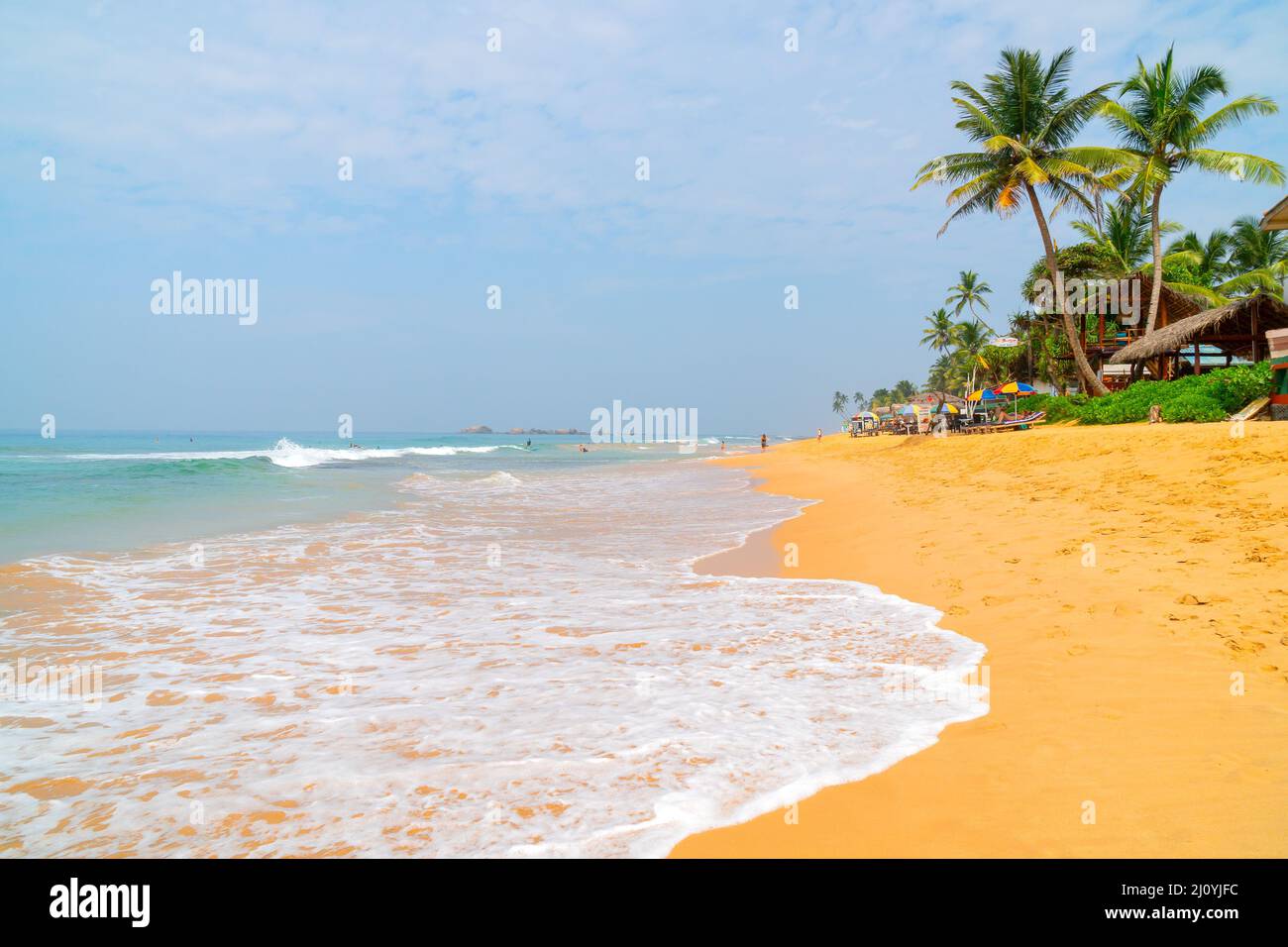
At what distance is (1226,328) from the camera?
75.4 feet

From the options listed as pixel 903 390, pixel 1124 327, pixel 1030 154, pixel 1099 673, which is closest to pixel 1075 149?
pixel 1030 154

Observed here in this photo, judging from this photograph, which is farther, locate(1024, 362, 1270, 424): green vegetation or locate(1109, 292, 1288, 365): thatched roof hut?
locate(1109, 292, 1288, 365): thatched roof hut

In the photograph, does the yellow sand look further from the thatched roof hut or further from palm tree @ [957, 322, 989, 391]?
palm tree @ [957, 322, 989, 391]

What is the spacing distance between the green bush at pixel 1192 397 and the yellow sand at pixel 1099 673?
261 inches

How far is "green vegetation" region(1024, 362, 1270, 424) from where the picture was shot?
51.7ft

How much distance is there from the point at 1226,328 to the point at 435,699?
29.4m

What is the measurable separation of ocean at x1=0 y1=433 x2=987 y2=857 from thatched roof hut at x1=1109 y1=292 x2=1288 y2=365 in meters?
22.5

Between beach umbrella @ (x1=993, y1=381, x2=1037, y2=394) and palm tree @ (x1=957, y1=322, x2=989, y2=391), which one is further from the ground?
palm tree @ (x1=957, y1=322, x2=989, y2=391)

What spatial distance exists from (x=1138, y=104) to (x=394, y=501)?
103 feet

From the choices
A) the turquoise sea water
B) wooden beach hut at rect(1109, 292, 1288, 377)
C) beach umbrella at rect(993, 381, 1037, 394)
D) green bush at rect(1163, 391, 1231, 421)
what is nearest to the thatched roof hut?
wooden beach hut at rect(1109, 292, 1288, 377)

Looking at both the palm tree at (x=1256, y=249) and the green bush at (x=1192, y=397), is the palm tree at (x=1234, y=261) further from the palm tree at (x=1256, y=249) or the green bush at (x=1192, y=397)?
the green bush at (x=1192, y=397)

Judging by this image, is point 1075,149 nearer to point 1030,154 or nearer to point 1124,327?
point 1030,154
